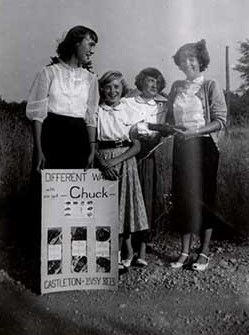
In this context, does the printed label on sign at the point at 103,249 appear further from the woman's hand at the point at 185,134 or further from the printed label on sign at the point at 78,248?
the woman's hand at the point at 185,134

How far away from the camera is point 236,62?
171 centimetres

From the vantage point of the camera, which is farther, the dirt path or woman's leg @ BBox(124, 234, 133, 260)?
woman's leg @ BBox(124, 234, 133, 260)

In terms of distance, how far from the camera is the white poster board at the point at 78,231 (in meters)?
1.69

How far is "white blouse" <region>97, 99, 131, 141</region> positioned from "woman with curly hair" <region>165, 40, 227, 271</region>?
14 centimetres

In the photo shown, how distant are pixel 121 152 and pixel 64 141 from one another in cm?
18

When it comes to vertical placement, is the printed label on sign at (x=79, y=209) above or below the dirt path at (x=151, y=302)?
above

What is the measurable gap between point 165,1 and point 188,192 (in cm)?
61

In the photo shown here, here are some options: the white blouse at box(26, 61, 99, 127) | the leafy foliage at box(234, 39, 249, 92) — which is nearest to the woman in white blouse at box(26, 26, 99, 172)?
the white blouse at box(26, 61, 99, 127)

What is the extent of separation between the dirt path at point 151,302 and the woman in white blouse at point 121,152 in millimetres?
104

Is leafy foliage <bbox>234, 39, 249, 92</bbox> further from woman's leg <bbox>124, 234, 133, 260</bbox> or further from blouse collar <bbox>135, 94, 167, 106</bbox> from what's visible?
woman's leg <bbox>124, 234, 133, 260</bbox>

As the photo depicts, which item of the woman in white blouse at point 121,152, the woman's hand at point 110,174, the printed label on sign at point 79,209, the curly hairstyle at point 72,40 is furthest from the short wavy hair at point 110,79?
the printed label on sign at point 79,209

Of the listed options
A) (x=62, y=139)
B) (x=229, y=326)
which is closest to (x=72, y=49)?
(x=62, y=139)

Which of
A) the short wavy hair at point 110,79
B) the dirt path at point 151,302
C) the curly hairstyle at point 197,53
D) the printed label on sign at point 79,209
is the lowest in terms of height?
the dirt path at point 151,302

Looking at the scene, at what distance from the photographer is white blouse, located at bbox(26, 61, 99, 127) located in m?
1.67
